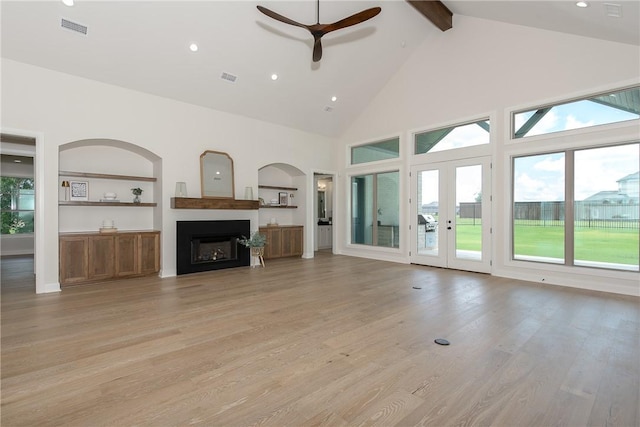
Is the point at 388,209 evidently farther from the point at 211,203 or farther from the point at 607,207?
the point at 211,203

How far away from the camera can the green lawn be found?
15.6 feet

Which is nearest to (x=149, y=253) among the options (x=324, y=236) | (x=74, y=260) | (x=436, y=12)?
(x=74, y=260)

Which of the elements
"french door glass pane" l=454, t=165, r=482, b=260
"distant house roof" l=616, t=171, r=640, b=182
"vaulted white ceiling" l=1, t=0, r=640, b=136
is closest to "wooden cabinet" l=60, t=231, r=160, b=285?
"vaulted white ceiling" l=1, t=0, r=640, b=136

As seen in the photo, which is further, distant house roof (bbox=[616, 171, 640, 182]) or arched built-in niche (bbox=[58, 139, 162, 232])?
arched built-in niche (bbox=[58, 139, 162, 232])

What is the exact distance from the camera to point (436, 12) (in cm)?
593

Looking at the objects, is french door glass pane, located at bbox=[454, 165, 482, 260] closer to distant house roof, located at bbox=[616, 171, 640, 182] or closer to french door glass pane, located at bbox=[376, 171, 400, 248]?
french door glass pane, located at bbox=[376, 171, 400, 248]

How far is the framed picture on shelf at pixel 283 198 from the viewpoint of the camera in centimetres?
867

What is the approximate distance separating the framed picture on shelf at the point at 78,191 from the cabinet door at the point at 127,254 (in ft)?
3.59

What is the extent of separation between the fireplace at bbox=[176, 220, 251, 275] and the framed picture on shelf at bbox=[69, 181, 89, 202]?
5.76ft

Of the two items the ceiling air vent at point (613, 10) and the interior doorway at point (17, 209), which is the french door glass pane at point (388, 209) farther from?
the interior doorway at point (17, 209)

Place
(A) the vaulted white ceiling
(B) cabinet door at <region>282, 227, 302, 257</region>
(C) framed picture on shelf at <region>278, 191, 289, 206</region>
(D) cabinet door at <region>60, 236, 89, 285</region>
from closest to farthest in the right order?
(A) the vaulted white ceiling → (D) cabinet door at <region>60, 236, 89, 285</region> → (B) cabinet door at <region>282, 227, 302, 257</region> → (C) framed picture on shelf at <region>278, 191, 289, 206</region>

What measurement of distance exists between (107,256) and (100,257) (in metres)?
0.10

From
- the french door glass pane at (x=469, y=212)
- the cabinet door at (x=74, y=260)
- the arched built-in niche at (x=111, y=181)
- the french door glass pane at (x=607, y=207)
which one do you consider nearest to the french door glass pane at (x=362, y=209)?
the french door glass pane at (x=469, y=212)

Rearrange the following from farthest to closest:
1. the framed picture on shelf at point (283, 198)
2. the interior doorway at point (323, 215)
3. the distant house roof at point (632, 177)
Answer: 1. the interior doorway at point (323, 215)
2. the framed picture on shelf at point (283, 198)
3. the distant house roof at point (632, 177)
